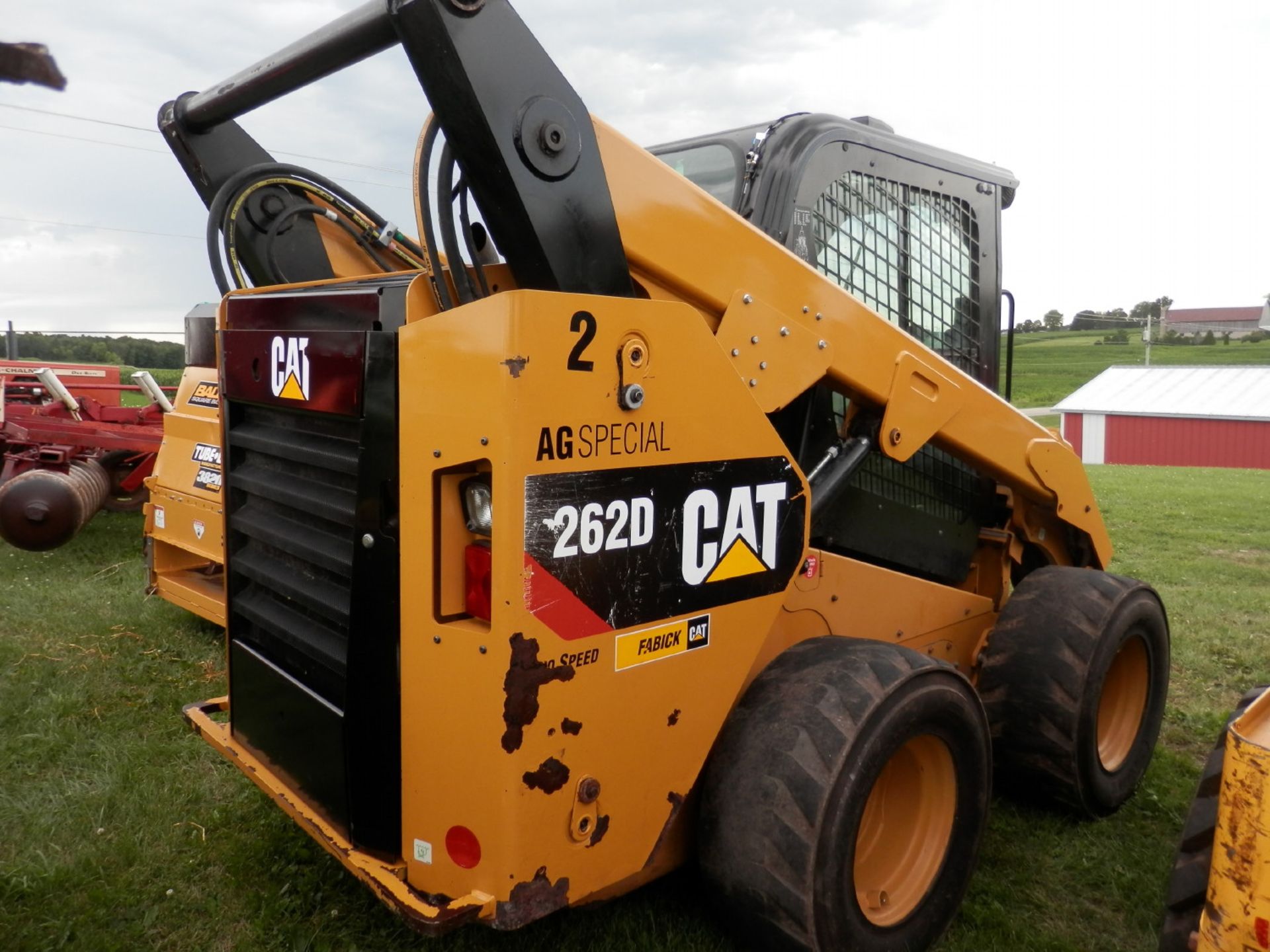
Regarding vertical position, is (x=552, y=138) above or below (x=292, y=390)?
above

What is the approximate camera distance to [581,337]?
2143 millimetres

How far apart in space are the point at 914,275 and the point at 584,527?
6.89ft

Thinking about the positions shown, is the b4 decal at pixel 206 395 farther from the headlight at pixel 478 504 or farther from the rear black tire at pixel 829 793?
the rear black tire at pixel 829 793

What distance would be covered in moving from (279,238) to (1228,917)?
3351 millimetres

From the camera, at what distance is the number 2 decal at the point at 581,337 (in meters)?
2.13

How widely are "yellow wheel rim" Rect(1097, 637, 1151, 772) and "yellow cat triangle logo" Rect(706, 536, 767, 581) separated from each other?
2157 mm

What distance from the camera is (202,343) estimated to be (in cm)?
526

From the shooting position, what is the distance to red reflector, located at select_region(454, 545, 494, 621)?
7.36ft

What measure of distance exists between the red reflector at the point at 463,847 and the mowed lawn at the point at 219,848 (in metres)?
0.64

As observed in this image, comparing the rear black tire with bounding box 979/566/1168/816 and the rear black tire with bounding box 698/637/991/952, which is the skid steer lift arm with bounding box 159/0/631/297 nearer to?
the rear black tire with bounding box 698/637/991/952

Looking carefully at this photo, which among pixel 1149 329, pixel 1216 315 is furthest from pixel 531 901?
pixel 1216 315

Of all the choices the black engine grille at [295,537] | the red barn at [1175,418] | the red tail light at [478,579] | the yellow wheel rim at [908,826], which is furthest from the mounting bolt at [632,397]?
the red barn at [1175,418]

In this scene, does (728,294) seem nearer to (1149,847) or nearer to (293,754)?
(293,754)

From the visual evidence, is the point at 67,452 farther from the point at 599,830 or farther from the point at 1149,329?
the point at 1149,329
